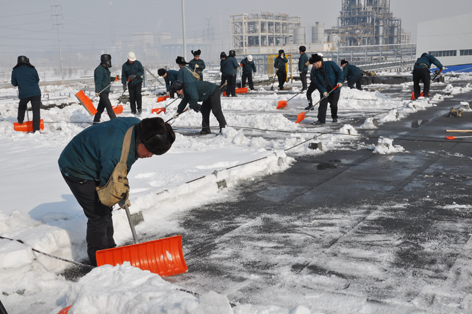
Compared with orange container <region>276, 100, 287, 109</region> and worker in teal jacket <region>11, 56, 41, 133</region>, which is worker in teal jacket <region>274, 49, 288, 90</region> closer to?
orange container <region>276, 100, 287, 109</region>

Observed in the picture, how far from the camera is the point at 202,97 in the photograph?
30.0ft

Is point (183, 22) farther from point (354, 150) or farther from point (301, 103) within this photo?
point (354, 150)

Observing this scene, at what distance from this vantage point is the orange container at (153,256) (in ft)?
11.5

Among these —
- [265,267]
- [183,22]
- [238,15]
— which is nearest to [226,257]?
[265,267]

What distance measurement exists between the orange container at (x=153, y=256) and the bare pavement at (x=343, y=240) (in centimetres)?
13

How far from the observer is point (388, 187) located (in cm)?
562

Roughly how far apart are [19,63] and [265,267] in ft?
28.5

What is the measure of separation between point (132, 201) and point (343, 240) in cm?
221

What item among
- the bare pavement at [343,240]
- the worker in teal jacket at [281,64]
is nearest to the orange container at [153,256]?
the bare pavement at [343,240]

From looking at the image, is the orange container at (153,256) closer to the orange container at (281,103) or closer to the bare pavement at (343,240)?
the bare pavement at (343,240)

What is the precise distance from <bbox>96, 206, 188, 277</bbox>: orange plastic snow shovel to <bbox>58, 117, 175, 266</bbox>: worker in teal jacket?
23 centimetres

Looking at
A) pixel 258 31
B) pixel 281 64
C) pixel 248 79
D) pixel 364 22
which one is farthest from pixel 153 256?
pixel 364 22

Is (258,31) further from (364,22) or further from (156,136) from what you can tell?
(156,136)

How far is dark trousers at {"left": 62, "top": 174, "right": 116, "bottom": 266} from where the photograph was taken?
3.47m
